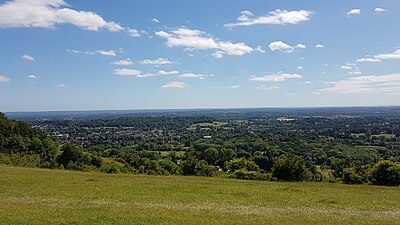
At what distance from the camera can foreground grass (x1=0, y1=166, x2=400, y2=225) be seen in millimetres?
21828

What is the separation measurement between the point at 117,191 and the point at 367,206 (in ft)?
67.2

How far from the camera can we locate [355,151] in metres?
152

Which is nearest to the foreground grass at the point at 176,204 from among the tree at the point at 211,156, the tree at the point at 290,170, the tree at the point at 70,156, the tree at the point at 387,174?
the tree at the point at 387,174

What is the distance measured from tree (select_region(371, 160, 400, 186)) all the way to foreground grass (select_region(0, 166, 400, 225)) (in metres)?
18.6

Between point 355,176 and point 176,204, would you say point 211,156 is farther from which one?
point 176,204

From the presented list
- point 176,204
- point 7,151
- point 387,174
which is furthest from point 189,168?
point 176,204

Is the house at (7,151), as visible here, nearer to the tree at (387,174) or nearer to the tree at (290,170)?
the tree at (290,170)

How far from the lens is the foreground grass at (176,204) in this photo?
2183 centimetres

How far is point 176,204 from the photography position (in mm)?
27734

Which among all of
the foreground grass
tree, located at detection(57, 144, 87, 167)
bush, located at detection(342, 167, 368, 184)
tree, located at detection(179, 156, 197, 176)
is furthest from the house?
bush, located at detection(342, 167, 368, 184)

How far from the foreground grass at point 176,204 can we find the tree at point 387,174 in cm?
1858

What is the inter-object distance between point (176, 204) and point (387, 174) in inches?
1511

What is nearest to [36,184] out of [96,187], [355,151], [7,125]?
[96,187]

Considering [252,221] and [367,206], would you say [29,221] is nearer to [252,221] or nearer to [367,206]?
[252,221]
